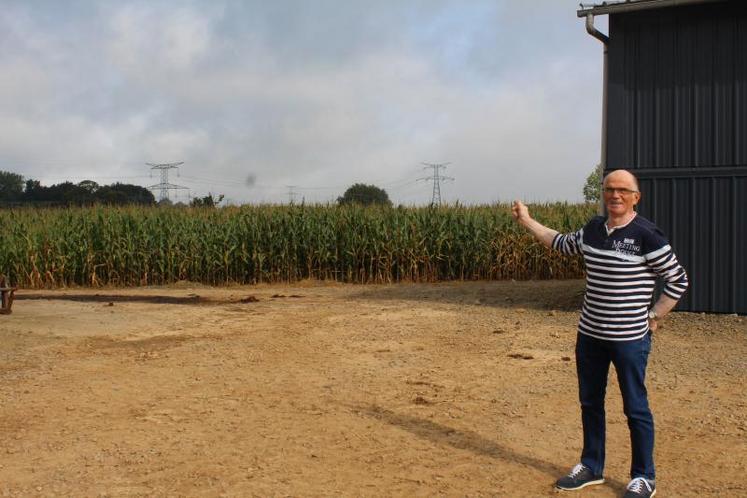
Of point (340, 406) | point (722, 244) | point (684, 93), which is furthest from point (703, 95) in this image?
point (340, 406)

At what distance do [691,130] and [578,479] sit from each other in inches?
325

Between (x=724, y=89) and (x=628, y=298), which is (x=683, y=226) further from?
(x=628, y=298)

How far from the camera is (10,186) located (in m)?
71.6

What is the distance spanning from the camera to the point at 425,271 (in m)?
20.2

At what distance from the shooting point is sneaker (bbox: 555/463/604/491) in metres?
4.89

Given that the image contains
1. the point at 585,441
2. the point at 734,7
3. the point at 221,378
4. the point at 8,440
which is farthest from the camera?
the point at 734,7

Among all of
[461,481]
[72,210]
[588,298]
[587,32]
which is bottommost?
[461,481]

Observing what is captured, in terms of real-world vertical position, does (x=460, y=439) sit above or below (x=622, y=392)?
below

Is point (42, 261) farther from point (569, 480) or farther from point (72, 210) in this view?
point (569, 480)

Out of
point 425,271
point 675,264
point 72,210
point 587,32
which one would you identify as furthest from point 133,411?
point 72,210

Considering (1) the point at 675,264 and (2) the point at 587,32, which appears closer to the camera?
(1) the point at 675,264

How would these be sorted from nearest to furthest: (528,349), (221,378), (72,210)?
1. (221,378)
2. (528,349)
3. (72,210)

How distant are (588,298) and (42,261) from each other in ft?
58.8

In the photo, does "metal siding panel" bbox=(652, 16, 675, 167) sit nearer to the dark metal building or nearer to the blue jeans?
the dark metal building
